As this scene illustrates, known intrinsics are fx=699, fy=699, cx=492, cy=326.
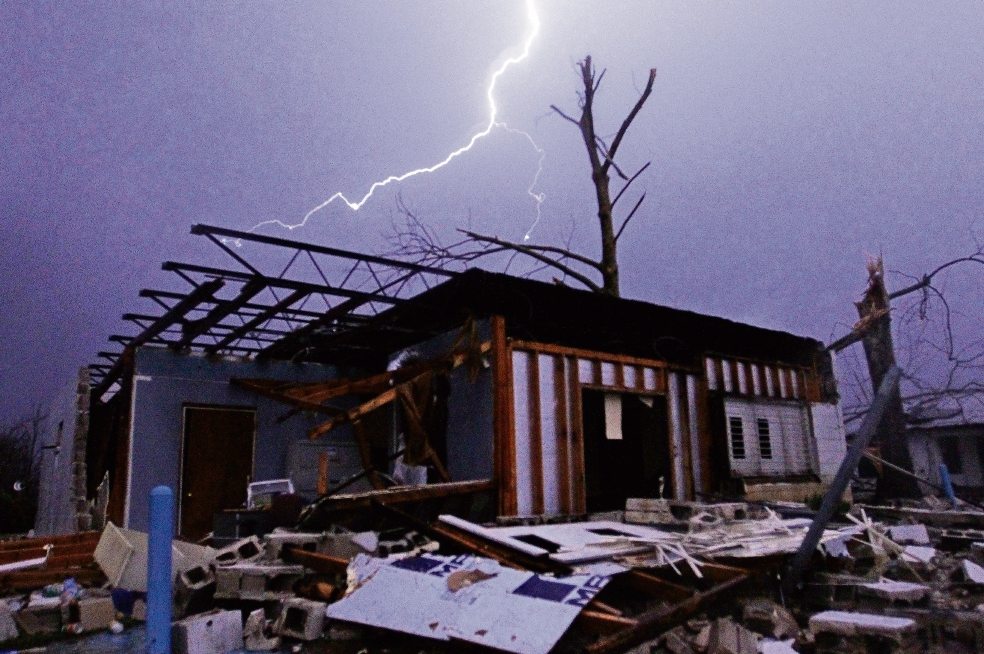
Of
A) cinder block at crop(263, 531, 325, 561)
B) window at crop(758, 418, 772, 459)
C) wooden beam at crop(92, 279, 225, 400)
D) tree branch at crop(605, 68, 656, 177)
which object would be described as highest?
tree branch at crop(605, 68, 656, 177)

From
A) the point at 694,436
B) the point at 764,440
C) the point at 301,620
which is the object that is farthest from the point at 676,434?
the point at 301,620

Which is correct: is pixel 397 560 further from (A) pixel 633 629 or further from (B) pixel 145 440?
(B) pixel 145 440

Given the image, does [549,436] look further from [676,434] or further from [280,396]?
[280,396]

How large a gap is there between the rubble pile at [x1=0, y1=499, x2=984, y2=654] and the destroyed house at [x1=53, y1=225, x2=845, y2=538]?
7.86 ft

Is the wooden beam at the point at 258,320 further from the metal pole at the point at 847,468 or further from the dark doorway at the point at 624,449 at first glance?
the metal pole at the point at 847,468

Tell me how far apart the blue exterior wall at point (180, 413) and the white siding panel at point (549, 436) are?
17.8ft

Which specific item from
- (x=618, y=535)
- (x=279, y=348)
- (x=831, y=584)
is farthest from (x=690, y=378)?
(x=279, y=348)

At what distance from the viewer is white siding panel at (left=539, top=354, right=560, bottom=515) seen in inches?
412

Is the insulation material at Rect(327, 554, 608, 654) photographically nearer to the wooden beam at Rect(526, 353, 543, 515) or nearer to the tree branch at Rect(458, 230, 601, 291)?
the wooden beam at Rect(526, 353, 543, 515)

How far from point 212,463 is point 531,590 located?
933 cm

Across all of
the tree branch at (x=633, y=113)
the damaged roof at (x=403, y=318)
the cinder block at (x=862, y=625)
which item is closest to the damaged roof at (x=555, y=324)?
the damaged roof at (x=403, y=318)

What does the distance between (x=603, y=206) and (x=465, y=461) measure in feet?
41.8

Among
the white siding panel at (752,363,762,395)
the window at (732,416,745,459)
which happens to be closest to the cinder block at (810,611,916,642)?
the window at (732,416,745,459)

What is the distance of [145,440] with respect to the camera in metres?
12.2
